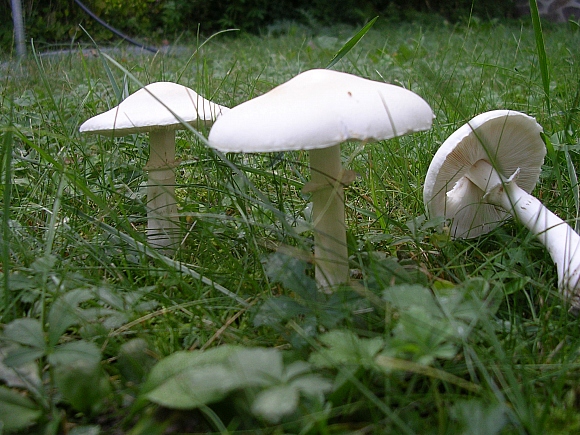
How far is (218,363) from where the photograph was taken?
3.39 feet

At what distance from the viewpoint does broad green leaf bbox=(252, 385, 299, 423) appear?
0.86m

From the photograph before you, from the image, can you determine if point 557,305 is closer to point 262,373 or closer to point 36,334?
point 262,373

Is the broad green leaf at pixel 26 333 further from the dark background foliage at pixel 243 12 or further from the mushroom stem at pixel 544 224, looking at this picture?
the dark background foliage at pixel 243 12

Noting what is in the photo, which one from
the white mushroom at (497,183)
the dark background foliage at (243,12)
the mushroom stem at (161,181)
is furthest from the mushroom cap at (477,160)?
the dark background foliage at (243,12)

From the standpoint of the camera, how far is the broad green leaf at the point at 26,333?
1.11 m

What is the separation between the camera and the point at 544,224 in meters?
1.62

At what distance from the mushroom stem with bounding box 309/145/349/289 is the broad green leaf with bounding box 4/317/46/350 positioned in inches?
29.3

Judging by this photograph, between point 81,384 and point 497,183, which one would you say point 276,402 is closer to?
point 81,384

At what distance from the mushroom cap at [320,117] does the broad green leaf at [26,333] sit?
583 mm

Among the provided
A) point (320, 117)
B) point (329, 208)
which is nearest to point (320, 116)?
point (320, 117)

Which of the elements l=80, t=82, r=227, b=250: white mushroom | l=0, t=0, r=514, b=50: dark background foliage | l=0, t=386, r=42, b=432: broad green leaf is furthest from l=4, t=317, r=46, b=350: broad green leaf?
l=0, t=0, r=514, b=50: dark background foliage

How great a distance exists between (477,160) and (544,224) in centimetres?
37

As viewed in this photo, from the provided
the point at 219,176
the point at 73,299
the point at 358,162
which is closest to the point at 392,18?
the point at 358,162

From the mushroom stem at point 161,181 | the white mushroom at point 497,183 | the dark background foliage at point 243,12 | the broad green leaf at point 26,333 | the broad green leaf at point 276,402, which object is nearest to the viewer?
the broad green leaf at point 276,402
